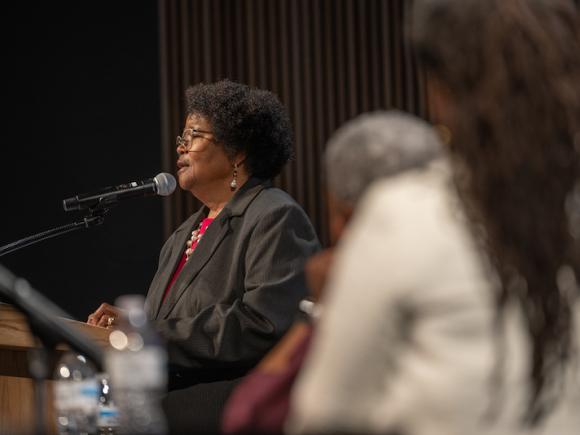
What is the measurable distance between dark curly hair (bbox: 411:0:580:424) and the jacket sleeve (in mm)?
1976

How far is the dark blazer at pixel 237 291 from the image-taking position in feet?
11.1

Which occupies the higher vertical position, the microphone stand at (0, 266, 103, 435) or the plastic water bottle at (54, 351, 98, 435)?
the microphone stand at (0, 266, 103, 435)

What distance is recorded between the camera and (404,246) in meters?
1.30

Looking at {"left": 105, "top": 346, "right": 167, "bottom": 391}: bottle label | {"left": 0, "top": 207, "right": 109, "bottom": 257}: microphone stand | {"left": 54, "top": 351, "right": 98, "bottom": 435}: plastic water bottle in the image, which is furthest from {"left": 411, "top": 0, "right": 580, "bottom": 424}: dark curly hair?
{"left": 0, "top": 207, "right": 109, "bottom": 257}: microphone stand

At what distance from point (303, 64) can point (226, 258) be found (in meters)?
2.34

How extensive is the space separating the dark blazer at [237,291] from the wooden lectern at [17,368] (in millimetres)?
315

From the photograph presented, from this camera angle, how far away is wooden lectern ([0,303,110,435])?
3.23 meters

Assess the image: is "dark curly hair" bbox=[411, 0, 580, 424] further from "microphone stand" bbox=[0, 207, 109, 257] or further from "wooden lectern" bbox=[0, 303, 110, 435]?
"microphone stand" bbox=[0, 207, 109, 257]

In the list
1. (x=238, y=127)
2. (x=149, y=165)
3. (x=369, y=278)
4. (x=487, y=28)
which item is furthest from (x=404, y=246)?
(x=149, y=165)

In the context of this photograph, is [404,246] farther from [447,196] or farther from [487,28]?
[487,28]

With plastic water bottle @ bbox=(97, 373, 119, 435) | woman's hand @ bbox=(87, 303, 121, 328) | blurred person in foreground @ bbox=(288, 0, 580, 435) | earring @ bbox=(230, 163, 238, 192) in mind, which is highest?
blurred person in foreground @ bbox=(288, 0, 580, 435)

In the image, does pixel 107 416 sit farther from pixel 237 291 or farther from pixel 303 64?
pixel 303 64

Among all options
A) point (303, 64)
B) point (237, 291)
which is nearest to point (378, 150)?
point (237, 291)

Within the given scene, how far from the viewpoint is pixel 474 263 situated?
1.35 meters
